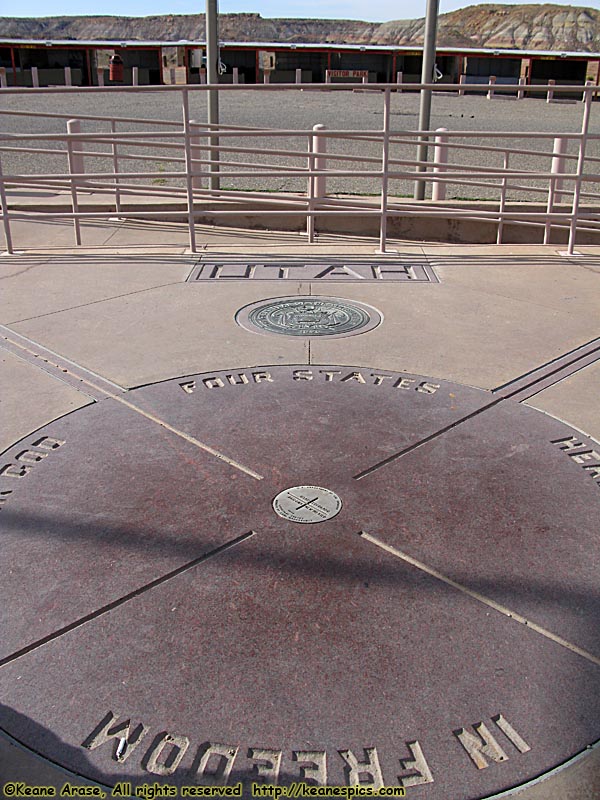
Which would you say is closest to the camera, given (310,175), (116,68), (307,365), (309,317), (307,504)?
(307,504)

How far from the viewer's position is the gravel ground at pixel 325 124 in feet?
42.9

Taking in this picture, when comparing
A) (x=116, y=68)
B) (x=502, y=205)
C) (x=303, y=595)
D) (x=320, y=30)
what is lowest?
(x=303, y=595)

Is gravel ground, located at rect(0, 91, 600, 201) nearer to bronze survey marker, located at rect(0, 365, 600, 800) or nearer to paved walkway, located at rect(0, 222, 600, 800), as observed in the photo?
paved walkway, located at rect(0, 222, 600, 800)

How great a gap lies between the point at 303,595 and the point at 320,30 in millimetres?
131762

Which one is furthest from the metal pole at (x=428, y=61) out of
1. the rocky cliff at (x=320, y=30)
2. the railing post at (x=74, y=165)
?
the rocky cliff at (x=320, y=30)

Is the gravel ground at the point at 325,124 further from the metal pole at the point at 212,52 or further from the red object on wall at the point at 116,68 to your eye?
the red object on wall at the point at 116,68

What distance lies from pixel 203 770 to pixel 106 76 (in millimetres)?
52950

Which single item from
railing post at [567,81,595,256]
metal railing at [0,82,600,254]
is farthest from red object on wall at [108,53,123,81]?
railing post at [567,81,595,256]

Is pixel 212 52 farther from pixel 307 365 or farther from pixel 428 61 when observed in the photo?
pixel 307 365

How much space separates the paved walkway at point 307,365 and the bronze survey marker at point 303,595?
1cm

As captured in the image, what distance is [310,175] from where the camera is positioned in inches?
307

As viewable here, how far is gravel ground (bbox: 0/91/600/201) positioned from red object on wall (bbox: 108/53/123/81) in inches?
301

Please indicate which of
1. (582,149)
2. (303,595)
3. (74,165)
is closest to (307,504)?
(303,595)

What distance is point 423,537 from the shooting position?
2.99 m
